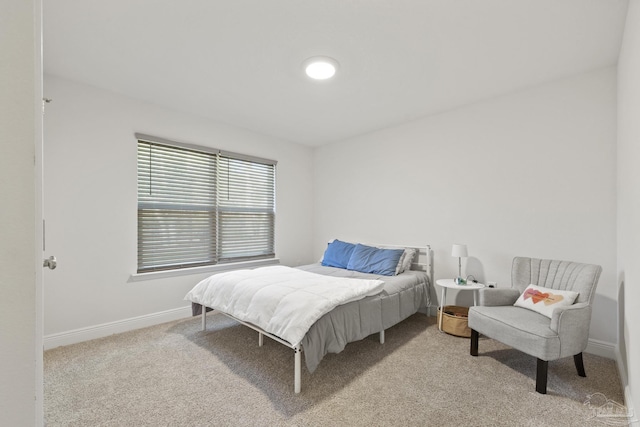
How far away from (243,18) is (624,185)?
9.53 ft

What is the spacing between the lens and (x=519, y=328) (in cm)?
207

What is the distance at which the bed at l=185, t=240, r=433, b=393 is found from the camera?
2.04 m

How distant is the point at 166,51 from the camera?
2285 millimetres

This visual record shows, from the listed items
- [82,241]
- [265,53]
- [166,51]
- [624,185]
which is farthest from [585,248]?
[82,241]

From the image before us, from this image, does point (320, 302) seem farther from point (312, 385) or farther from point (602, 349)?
point (602, 349)

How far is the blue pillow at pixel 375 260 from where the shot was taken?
3416 mm

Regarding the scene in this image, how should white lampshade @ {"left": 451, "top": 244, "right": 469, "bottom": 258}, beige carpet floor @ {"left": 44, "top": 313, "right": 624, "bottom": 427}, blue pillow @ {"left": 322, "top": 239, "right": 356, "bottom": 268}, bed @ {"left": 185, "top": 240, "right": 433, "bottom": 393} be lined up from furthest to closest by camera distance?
blue pillow @ {"left": 322, "top": 239, "right": 356, "bottom": 268}
white lampshade @ {"left": 451, "top": 244, "right": 469, "bottom": 258}
bed @ {"left": 185, "top": 240, "right": 433, "bottom": 393}
beige carpet floor @ {"left": 44, "top": 313, "right": 624, "bottom": 427}

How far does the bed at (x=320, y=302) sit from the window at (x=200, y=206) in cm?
81

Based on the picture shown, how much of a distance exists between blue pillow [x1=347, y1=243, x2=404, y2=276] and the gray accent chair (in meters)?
1.06

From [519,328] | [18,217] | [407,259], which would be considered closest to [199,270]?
[407,259]

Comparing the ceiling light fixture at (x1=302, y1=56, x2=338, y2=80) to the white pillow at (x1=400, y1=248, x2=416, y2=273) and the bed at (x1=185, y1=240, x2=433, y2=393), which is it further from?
the white pillow at (x1=400, y1=248, x2=416, y2=273)

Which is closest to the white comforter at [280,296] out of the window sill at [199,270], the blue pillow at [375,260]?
the window sill at [199,270]

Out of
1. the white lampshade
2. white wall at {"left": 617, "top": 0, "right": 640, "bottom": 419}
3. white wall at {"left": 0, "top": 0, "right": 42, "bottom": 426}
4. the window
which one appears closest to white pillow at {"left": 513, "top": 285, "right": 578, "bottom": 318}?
white wall at {"left": 617, "top": 0, "right": 640, "bottom": 419}

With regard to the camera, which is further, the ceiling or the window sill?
the window sill
